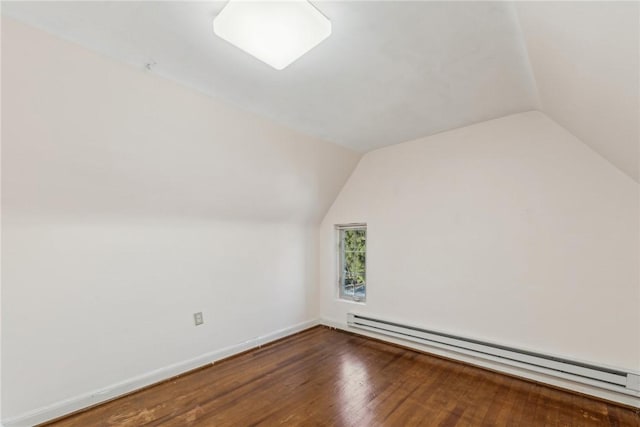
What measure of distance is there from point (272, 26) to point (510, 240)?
259 cm

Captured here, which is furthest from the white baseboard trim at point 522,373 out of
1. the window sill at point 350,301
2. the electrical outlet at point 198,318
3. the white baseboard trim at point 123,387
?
the electrical outlet at point 198,318

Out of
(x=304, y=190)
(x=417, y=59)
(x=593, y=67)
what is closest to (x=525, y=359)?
(x=593, y=67)

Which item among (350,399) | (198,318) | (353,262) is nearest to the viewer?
(350,399)

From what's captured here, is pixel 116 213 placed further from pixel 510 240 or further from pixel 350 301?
pixel 510 240

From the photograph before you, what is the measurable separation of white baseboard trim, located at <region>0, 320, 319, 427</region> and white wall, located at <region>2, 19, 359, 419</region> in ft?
0.15

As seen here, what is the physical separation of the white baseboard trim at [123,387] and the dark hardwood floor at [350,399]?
0.07 m

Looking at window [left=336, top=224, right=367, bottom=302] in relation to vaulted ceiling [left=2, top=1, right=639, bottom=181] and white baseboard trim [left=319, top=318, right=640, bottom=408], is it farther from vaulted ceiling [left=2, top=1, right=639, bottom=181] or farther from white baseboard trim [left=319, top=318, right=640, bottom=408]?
vaulted ceiling [left=2, top=1, right=639, bottom=181]

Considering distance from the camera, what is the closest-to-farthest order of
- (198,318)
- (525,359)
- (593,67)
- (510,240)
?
(593,67) < (525,359) < (510,240) < (198,318)

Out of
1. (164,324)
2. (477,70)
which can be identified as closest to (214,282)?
(164,324)

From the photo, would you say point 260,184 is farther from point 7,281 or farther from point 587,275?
point 587,275

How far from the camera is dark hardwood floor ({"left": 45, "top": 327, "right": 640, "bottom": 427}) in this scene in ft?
6.52

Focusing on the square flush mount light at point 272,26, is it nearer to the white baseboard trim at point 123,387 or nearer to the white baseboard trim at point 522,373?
the white baseboard trim at point 123,387

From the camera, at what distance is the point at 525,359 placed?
2432 millimetres

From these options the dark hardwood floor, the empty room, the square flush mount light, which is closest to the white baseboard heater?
the empty room
